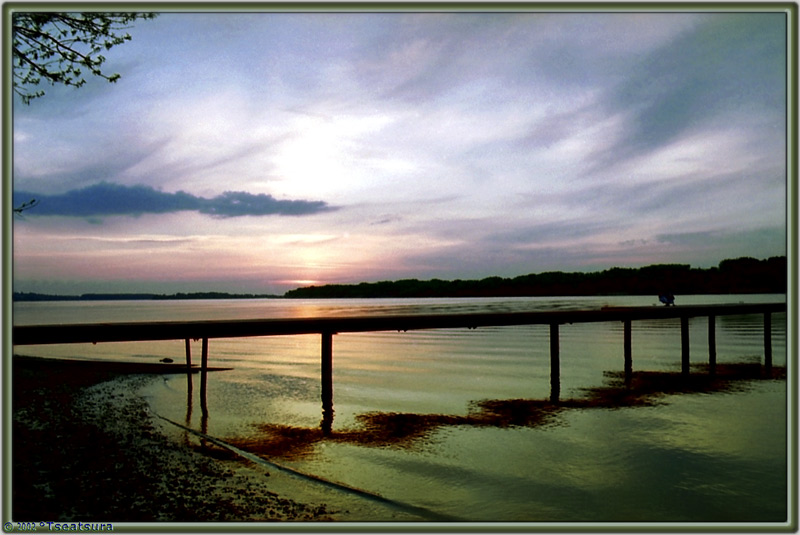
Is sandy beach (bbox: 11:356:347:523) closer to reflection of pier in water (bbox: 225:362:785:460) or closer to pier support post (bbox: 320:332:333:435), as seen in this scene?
reflection of pier in water (bbox: 225:362:785:460)

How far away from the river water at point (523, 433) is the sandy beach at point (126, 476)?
47.9 inches

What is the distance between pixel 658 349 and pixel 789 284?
28.9 meters

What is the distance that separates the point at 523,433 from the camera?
1192 centimetres

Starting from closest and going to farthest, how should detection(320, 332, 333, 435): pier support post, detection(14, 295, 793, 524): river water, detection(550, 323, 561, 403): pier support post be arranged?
detection(14, 295, 793, 524): river water, detection(320, 332, 333, 435): pier support post, detection(550, 323, 561, 403): pier support post

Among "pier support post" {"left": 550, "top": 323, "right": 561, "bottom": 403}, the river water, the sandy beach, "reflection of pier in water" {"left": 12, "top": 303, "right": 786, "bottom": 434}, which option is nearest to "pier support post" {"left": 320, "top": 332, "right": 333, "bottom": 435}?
"reflection of pier in water" {"left": 12, "top": 303, "right": 786, "bottom": 434}

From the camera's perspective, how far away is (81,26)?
25.4ft

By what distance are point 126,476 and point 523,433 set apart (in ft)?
26.2

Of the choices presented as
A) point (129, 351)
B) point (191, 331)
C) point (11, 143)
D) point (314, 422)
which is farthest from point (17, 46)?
point (129, 351)

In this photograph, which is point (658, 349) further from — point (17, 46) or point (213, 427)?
point (17, 46)

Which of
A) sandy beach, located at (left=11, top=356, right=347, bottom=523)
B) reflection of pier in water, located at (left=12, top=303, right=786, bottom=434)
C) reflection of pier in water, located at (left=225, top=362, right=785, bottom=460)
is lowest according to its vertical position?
reflection of pier in water, located at (left=225, top=362, right=785, bottom=460)

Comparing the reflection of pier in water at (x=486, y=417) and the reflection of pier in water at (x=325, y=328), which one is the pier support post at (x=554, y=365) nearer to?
the reflection of pier in water at (x=325, y=328)

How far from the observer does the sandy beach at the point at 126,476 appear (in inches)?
265

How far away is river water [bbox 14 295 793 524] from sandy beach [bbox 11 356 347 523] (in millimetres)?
1217

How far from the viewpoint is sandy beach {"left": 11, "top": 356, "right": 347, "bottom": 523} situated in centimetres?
672
